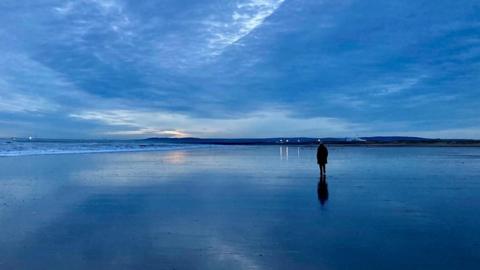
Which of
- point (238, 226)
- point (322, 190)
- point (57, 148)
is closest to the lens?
point (238, 226)

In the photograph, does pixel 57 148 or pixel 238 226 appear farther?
pixel 57 148

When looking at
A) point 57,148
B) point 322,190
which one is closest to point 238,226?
point 322,190


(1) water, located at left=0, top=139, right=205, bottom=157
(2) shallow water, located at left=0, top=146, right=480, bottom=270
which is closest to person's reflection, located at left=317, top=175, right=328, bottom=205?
(2) shallow water, located at left=0, top=146, right=480, bottom=270

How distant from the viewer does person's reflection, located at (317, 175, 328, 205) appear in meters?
12.8

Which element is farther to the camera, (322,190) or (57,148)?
(57,148)

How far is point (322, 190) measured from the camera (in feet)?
48.7

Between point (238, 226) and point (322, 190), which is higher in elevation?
point (322, 190)

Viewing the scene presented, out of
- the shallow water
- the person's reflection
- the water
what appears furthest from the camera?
the water

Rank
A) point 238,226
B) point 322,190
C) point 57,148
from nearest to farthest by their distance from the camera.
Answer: point 238,226
point 322,190
point 57,148

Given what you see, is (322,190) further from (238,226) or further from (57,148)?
(57,148)

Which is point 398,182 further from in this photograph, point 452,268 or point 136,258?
point 136,258

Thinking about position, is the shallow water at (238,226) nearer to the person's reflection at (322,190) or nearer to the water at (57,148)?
the person's reflection at (322,190)

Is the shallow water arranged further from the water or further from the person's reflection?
the water

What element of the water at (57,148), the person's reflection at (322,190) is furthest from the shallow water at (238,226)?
the water at (57,148)
